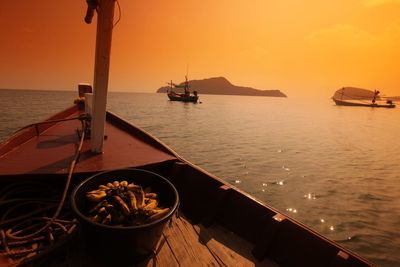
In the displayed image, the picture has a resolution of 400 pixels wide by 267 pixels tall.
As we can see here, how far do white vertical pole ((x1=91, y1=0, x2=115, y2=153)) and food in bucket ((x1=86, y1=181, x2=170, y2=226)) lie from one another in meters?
1.60

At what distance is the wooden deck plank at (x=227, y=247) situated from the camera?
2.53 m

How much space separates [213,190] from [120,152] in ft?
7.12

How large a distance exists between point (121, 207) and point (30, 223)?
5.21 feet

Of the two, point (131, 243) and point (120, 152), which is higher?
point (120, 152)

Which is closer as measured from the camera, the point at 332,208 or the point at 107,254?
the point at 107,254

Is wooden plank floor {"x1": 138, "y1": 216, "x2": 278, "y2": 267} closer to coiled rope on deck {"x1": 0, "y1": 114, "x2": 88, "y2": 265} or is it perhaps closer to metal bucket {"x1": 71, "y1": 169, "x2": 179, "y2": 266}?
metal bucket {"x1": 71, "y1": 169, "x2": 179, "y2": 266}

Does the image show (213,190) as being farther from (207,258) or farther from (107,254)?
(107,254)

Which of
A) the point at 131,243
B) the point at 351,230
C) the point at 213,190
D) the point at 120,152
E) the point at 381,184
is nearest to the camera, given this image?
the point at 131,243

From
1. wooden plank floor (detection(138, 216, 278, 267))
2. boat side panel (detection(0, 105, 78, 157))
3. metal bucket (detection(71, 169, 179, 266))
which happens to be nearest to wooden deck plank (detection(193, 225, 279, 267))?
wooden plank floor (detection(138, 216, 278, 267))

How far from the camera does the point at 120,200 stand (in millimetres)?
2289

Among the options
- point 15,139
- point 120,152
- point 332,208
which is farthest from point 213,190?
point 332,208

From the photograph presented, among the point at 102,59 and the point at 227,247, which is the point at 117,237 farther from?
the point at 102,59

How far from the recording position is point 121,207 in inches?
88.9

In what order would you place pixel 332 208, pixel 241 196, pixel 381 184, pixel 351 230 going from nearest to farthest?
pixel 241 196, pixel 351 230, pixel 332 208, pixel 381 184
